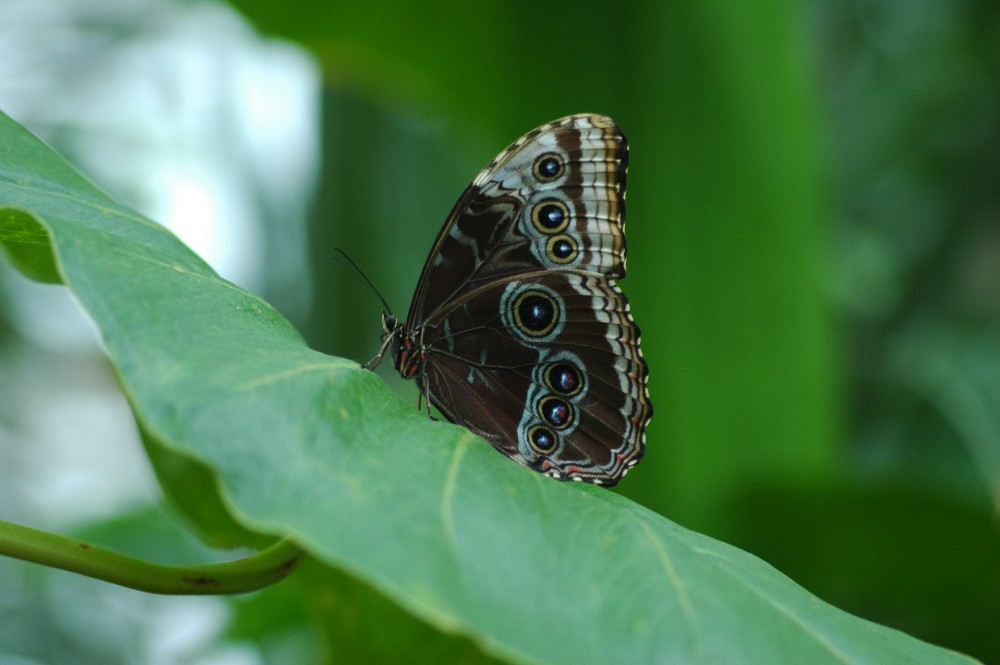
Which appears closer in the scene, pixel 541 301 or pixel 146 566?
pixel 146 566

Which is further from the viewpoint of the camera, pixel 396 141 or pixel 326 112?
pixel 396 141

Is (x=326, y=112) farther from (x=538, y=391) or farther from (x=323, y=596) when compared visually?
(x=323, y=596)

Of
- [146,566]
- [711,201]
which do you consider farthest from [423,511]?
[711,201]

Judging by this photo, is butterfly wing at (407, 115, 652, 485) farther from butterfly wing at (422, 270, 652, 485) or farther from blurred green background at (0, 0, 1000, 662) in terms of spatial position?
blurred green background at (0, 0, 1000, 662)

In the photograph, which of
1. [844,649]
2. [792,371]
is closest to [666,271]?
[792,371]

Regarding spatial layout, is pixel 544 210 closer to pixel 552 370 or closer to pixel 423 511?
pixel 552 370

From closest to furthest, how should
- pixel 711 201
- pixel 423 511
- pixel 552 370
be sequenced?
pixel 423 511 → pixel 552 370 → pixel 711 201

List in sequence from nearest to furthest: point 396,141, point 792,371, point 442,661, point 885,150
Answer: point 442,661, point 792,371, point 396,141, point 885,150
